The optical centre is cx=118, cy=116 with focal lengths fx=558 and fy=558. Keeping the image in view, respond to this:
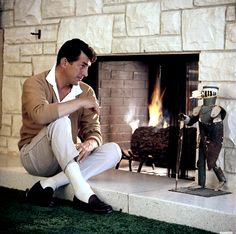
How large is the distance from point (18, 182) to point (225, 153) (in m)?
1.15

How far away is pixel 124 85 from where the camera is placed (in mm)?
3670

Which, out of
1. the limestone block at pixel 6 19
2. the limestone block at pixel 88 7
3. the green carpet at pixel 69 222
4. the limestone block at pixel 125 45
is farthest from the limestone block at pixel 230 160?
the limestone block at pixel 6 19

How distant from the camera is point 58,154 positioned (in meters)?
2.57

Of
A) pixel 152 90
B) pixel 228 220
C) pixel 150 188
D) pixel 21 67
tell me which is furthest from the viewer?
pixel 21 67

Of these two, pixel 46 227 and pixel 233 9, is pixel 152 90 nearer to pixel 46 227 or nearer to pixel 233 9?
pixel 233 9

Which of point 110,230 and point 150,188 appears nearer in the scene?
point 110,230

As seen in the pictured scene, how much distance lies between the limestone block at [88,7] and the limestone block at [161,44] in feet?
1.37

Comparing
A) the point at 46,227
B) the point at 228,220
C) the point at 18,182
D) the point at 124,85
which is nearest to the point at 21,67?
the point at 124,85

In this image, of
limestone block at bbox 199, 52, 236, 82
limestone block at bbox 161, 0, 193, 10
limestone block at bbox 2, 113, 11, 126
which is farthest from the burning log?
limestone block at bbox 2, 113, 11, 126

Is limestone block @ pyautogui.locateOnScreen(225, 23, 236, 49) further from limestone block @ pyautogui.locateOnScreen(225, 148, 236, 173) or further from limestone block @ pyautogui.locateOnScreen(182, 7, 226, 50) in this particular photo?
limestone block @ pyautogui.locateOnScreen(225, 148, 236, 173)

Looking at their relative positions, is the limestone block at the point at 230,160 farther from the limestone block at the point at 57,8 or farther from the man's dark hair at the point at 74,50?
the limestone block at the point at 57,8

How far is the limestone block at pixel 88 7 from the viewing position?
3412 millimetres

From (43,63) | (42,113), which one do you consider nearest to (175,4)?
(42,113)

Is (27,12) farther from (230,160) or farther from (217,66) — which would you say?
(230,160)
